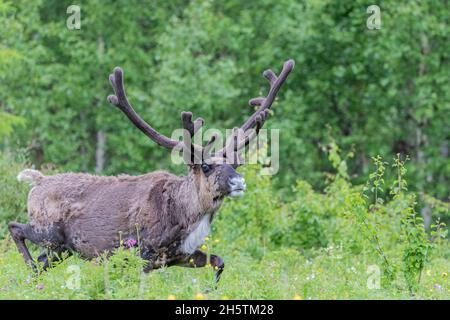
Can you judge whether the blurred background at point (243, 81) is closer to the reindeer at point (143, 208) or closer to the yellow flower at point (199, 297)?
the reindeer at point (143, 208)

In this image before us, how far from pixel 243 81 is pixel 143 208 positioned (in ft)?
48.2

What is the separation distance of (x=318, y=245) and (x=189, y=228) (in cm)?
443

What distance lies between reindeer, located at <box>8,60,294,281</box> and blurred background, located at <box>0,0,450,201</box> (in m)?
11.6

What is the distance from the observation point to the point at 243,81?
24.4m

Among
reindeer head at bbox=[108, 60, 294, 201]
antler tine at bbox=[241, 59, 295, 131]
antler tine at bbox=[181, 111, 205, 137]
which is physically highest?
antler tine at bbox=[241, 59, 295, 131]

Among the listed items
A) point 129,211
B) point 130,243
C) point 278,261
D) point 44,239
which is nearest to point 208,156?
point 129,211

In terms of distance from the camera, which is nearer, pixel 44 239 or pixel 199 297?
pixel 199 297

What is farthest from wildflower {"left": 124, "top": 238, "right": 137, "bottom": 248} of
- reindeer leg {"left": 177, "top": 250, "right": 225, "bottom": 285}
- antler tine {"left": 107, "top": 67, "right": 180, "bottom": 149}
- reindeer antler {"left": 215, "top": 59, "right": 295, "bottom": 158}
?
reindeer antler {"left": 215, "top": 59, "right": 295, "bottom": 158}

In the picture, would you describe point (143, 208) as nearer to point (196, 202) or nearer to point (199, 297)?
point (196, 202)

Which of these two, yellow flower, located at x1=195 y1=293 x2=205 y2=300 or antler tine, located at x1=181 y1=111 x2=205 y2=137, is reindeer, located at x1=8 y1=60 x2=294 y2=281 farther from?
yellow flower, located at x1=195 y1=293 x2=205 y2=300

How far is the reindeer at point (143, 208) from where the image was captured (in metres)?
9.81

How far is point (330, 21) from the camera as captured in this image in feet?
73.8

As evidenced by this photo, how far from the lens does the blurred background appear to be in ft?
73.4
